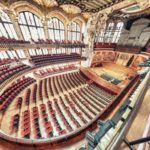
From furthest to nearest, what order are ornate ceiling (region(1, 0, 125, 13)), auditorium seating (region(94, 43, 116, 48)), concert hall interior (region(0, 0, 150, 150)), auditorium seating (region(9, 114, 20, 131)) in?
auditorium seating (region(94, 43, 116, 48))
ornate ceiling (region(1, 0, 125, 13))
auditorium seating (region(9, 114, 20, 131))
concert hall interior (region(0, 0, 150, 150))

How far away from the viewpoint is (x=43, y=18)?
9.41 meters

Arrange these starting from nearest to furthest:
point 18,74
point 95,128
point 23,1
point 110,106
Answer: point 95,128
point 110,106
point 18,74
point 23,1

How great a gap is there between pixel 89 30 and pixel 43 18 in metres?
7.17

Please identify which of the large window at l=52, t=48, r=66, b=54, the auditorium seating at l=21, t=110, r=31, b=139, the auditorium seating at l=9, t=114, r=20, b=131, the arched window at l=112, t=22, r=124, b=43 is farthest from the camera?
the arched window at l=112, t=22, r=124, b=43

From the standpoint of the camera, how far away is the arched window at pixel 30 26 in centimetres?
917

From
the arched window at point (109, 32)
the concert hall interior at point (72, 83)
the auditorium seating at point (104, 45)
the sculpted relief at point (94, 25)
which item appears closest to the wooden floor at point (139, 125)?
the concert hall interior at point (72, 83)

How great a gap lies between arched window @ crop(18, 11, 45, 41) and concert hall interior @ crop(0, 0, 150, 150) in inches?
4.6

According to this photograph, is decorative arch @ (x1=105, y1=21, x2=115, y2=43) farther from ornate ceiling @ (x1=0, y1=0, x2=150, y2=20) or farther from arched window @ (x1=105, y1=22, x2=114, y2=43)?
ornate ceiling @ (x1=0, y1=0, x2=150, y2=20)

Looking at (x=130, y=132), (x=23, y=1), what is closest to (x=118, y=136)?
(x=130, y=132)

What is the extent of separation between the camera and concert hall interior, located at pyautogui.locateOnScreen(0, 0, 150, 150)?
158cm

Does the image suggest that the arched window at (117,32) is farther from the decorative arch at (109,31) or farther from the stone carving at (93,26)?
the stone carving at (93,26)

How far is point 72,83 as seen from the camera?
37.2 feet

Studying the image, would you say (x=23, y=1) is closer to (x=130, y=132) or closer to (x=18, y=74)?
(x=18, y=74)

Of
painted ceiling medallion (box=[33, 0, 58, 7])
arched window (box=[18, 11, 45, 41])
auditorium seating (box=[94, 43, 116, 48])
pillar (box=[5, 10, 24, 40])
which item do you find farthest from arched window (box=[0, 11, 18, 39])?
auditorium seating (box=[94, 43, 116, 48])
